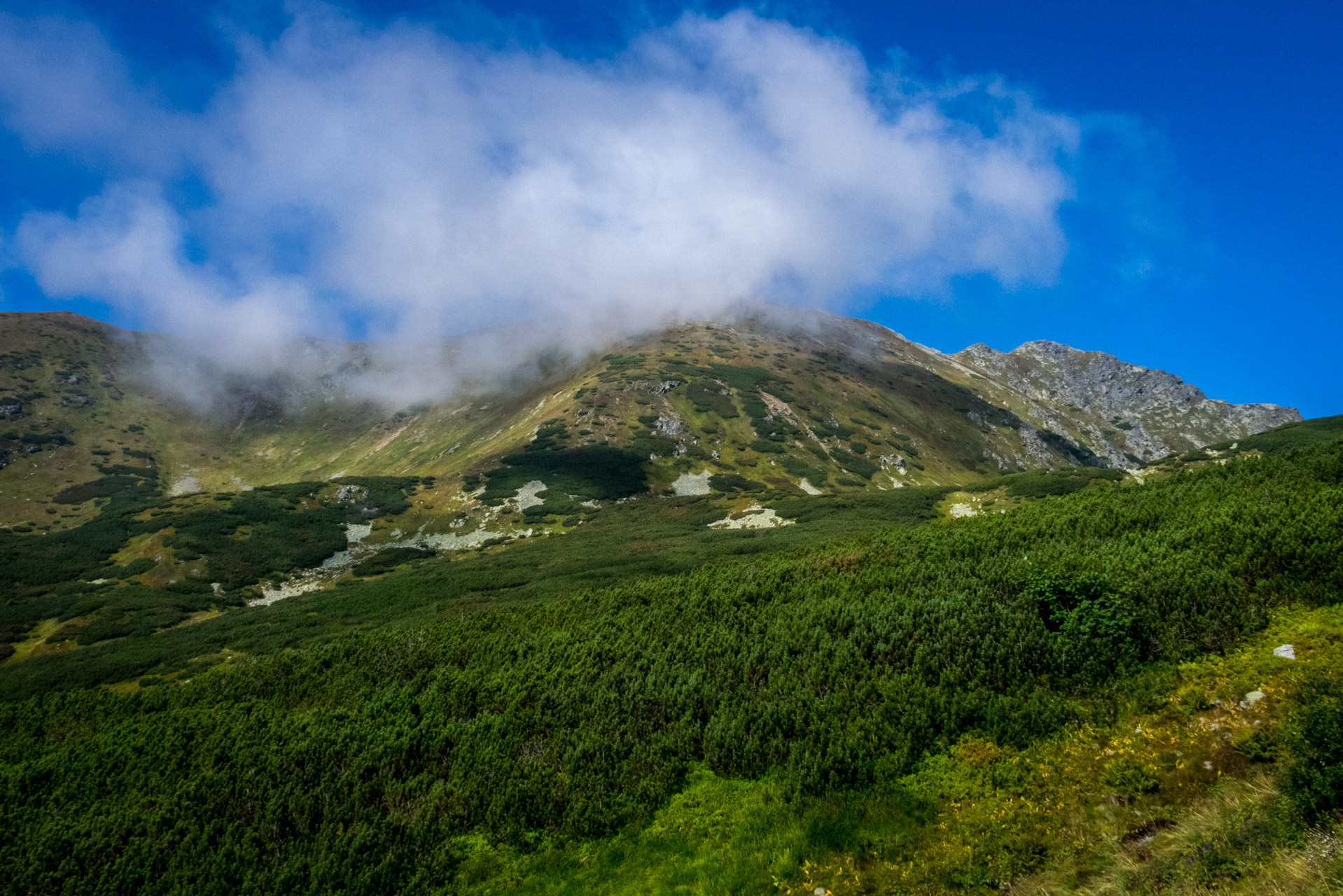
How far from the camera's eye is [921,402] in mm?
163250

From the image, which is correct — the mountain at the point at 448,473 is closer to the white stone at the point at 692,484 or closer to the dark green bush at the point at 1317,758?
the white stone at the point at 692,484

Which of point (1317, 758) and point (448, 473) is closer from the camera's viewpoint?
point (1317, 758)

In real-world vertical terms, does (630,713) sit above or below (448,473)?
below

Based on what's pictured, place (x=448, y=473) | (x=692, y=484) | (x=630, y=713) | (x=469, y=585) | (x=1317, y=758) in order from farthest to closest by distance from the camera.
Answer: (x=448, y=473) → (x=692, y=484) → (x=469, y=585) → (x=630, y=713) → (x=1317, y=758)

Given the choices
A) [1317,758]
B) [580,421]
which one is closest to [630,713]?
[1317,758]

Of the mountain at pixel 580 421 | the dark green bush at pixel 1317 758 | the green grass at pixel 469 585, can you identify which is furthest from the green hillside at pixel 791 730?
the mountain at pixel 580 421

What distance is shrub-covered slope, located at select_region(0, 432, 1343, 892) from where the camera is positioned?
10875mm

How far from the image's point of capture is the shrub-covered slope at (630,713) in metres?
10.9

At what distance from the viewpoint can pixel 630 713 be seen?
560 inches

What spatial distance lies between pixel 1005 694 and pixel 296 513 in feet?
298

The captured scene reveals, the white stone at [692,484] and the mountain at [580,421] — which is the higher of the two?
the mountain at [580,421]

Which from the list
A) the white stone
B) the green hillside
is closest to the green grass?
the green hillside

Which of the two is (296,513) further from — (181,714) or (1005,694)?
(1005,694)

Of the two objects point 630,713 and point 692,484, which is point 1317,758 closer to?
point 630,713
